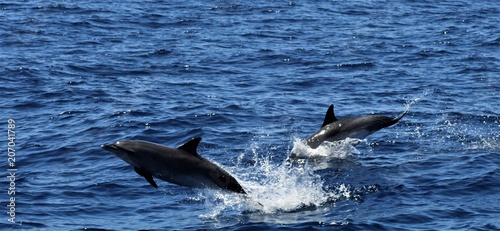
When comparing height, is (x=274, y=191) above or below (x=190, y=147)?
below

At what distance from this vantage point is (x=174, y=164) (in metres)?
15.1

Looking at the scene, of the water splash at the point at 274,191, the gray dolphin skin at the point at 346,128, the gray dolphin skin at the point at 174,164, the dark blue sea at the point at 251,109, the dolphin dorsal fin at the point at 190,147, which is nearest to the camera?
the gray dolphin skin at the point at 174,164

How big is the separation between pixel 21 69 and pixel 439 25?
17907 millimetres

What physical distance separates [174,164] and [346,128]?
22.0 ft

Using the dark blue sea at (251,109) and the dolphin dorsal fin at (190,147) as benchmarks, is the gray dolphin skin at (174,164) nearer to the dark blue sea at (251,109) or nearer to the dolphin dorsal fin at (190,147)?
the dolphin dorsal fin at (190,147)

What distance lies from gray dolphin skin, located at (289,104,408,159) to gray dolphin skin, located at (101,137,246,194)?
556 centimetres

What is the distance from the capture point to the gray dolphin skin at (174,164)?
49.2 feet

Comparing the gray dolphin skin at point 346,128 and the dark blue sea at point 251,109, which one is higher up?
the gray dolphin skin at point 346,128

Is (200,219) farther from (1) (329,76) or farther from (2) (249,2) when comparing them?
(2) (249,2)

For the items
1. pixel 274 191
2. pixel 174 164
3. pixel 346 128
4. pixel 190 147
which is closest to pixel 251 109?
pixel 346 128

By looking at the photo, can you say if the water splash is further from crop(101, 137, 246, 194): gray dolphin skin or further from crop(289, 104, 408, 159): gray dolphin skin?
crop(289, 104, 408, 159): gray dolphin skin

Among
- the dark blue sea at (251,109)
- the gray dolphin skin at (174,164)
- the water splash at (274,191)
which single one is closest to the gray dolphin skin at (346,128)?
the dark blue sea at (251,109)

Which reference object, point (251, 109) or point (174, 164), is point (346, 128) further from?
point (174, 164)

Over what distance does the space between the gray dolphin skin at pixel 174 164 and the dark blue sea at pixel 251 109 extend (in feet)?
2.23
